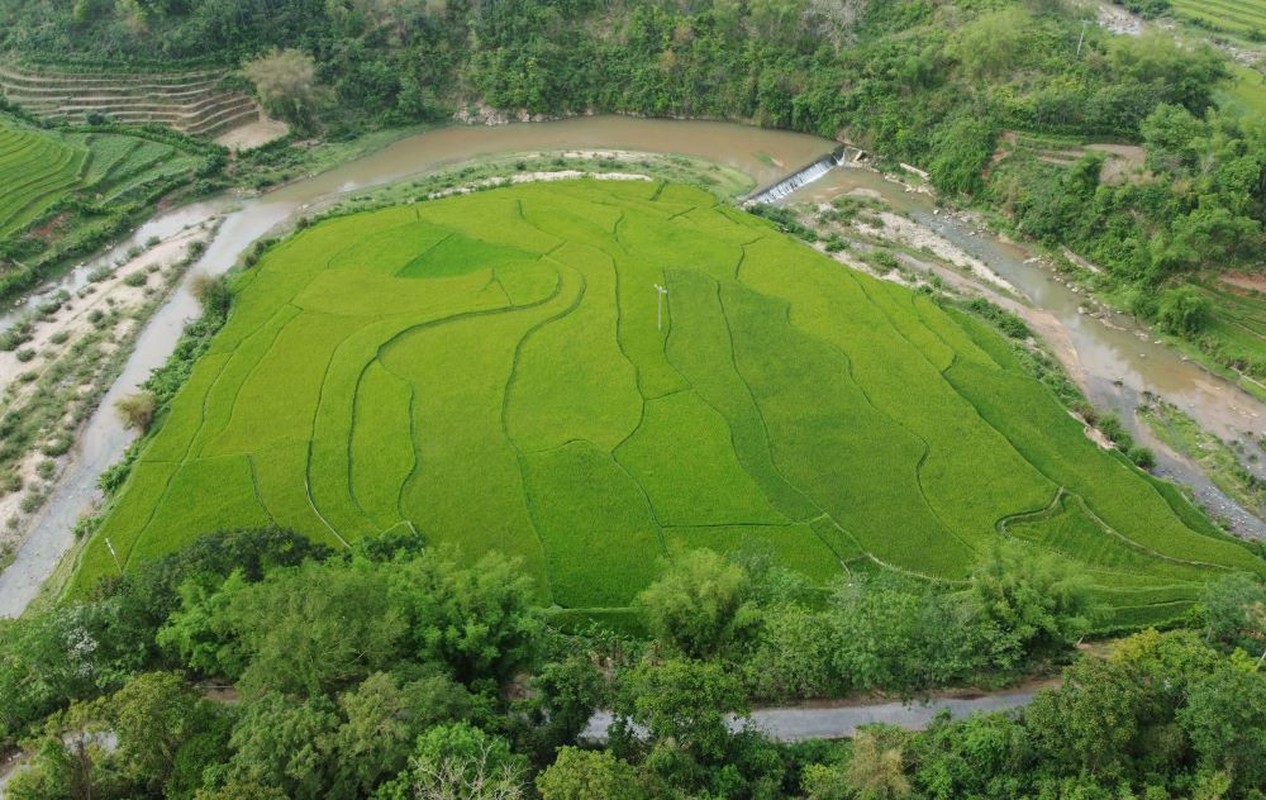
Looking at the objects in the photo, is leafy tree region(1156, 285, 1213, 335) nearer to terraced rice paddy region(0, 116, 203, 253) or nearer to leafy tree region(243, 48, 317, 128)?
leafy tree region(243, 48, 317, 128)

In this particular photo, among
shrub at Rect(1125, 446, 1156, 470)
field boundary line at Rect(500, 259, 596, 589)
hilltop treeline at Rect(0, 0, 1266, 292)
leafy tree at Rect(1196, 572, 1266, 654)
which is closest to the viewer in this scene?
leafy tree at Rect(1196, 572, 1266, 654)

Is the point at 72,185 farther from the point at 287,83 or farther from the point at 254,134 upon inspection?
the point at 287,83

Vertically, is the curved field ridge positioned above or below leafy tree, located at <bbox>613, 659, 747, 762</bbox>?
below

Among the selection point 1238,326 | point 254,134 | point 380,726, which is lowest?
point 1238,326

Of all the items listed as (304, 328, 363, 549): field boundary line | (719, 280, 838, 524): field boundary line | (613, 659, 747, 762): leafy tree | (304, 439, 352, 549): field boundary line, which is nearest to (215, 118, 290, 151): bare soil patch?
(304, 328, 363, 549): field boundary line

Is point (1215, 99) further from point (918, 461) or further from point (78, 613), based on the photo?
point (78, 613)

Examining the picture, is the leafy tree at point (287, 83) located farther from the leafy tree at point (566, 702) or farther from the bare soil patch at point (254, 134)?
the leafy tree at point (566, 702)

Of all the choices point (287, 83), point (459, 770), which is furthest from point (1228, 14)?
point (459, 770)
